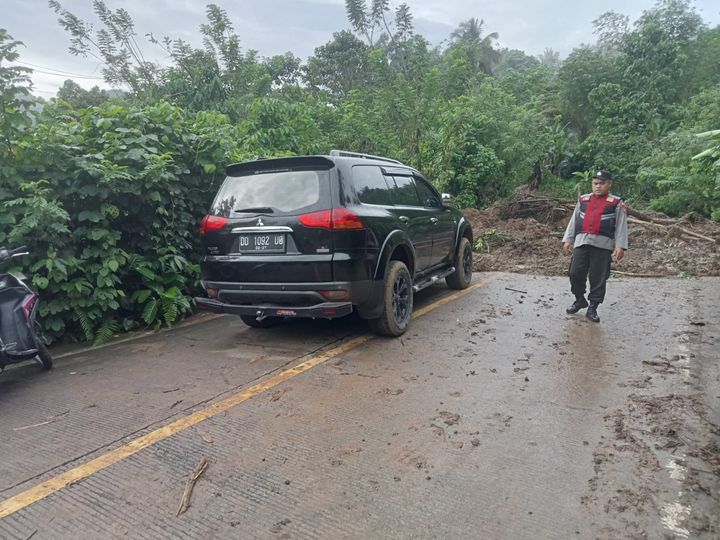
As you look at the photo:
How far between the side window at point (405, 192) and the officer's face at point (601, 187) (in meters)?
2.01

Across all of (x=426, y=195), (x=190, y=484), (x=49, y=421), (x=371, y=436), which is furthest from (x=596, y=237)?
(x=49, y=421)

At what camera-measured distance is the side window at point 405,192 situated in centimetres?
572

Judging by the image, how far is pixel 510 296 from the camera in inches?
286

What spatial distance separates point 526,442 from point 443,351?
69.4 inches

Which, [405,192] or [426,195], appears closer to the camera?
[405,192]

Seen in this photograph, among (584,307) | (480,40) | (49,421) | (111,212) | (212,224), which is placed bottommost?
(49,421)

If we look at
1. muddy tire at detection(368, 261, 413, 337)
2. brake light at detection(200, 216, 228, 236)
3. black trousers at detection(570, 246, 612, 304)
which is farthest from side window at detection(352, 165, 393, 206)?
black trousers at detection(570, 246, 612, 304)

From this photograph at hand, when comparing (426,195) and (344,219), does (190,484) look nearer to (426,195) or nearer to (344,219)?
(344,219)

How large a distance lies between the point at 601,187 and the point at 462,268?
247cm

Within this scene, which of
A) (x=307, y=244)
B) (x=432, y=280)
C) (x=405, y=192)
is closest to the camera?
(x=307, y=244)

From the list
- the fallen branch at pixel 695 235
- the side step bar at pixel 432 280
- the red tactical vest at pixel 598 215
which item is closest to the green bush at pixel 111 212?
the side step bar at pixel 432 280

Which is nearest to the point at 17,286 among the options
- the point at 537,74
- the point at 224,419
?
the point at 224,419

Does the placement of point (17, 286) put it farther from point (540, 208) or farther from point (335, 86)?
point (335, 86)

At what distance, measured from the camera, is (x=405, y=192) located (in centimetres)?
597
